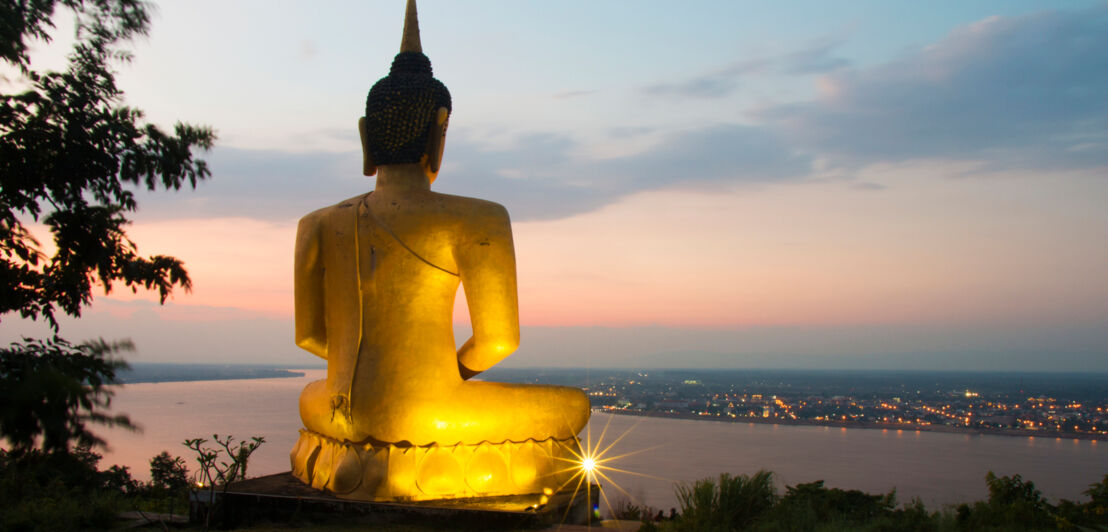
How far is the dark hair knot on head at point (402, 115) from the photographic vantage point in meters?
7.23

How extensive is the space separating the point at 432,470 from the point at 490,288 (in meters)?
1.65

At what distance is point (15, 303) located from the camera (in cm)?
311

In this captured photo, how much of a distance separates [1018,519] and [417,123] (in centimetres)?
614

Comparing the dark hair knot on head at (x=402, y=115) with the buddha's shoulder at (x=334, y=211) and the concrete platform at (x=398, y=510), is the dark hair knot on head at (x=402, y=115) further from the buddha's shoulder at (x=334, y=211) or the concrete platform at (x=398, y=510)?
the concrete platform at (x=398, y=510)

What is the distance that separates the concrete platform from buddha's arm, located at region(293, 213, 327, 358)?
1.43 m

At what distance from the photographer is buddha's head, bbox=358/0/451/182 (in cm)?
724

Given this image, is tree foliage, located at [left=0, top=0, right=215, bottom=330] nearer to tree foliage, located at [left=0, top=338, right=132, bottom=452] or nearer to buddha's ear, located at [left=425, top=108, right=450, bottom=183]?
tree foliage, located at [left=0, top=338, right=132, bottom=452]

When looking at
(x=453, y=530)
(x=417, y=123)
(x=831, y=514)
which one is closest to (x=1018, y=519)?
(x=831, y=514)

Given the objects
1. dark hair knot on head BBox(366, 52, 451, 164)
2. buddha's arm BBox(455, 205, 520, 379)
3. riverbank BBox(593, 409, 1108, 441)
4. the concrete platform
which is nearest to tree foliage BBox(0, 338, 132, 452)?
the concrete platform

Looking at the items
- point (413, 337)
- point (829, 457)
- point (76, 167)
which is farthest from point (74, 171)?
point (829, 457)

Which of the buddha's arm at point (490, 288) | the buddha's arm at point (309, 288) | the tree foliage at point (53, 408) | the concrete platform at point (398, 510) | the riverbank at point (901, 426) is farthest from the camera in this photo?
the riverbank at point (901, 426)

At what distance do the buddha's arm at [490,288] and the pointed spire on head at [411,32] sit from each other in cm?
197

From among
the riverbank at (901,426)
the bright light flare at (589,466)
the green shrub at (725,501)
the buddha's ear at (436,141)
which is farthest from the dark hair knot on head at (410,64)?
the riverbank at (901,426)

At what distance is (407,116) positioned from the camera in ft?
23.8
